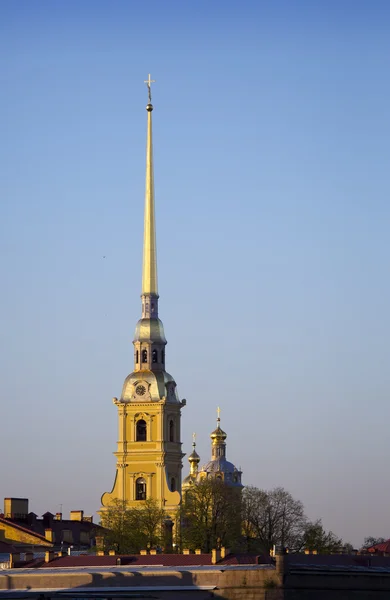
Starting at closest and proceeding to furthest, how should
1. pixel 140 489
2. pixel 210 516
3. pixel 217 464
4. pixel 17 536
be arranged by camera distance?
pixel 210 516, pixel 17 536, pixel 140 489, pixel 217 464

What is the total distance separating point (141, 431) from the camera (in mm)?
139250

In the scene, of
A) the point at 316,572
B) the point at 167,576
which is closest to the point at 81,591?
the point at 167,576

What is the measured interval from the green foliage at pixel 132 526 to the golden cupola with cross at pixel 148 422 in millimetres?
3478

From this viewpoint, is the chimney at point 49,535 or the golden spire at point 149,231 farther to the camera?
the golden spire at point 149,231

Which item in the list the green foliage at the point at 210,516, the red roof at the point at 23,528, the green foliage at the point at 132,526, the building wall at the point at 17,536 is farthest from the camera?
the red roof at the point at 23,528

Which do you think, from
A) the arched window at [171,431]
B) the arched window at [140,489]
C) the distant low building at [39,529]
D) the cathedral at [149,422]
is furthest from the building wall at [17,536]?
the arched window at [171,431]

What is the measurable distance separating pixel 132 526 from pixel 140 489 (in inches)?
773

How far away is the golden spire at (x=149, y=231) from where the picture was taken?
465 ft

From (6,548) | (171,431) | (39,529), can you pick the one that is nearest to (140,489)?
(171,431)

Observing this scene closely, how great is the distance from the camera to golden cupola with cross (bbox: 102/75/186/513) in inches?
5394

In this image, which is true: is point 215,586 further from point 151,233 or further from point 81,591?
point 151,233

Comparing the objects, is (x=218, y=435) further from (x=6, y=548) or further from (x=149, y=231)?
(x=6, y=548)

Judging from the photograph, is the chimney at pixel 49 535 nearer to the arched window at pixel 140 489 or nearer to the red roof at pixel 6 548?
the red roof at pixel 6 548

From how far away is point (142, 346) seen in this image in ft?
458
